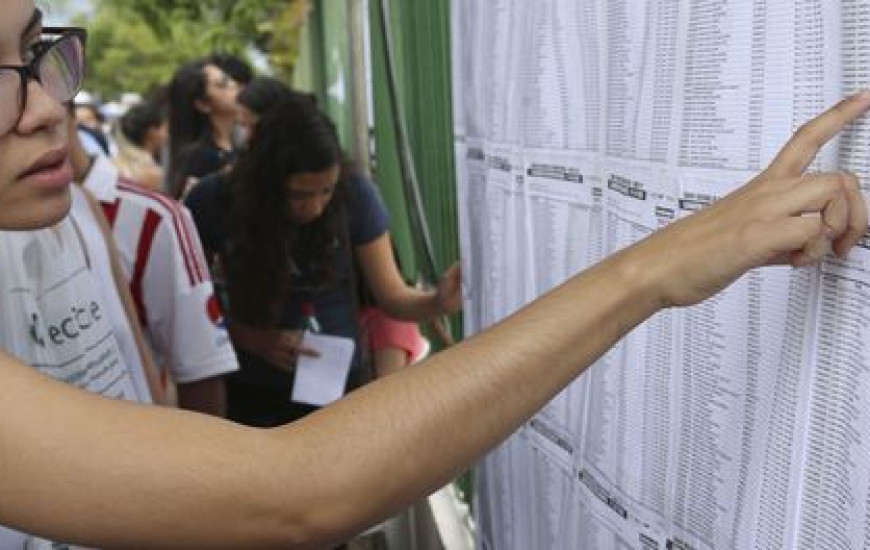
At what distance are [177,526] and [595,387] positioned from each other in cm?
51

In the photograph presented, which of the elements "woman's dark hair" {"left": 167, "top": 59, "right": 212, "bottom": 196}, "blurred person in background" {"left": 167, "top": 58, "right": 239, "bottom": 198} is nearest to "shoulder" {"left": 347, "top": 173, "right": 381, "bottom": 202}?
"blurred person in background" {"left": 167, "top": 58, "right": 239, "bottom": 198}

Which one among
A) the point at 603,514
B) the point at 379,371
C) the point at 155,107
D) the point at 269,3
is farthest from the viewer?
the point at 269,3

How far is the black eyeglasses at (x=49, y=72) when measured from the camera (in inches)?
38.1

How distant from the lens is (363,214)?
252 centimetres

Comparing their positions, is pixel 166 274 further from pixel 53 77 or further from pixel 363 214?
pixel 53 77

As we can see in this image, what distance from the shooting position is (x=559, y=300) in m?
0.81

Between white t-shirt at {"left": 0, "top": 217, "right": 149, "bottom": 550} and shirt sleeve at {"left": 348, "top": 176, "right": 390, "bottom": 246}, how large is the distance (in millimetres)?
1006

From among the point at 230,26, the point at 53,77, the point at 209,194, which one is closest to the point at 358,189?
the point at 209,194

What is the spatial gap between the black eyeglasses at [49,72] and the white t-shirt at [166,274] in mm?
639

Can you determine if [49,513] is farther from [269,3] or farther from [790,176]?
[269,3]

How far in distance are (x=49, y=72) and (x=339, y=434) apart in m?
0.56

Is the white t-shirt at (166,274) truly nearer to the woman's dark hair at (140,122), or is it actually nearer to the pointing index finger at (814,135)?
the pointing index finger at (814,135)

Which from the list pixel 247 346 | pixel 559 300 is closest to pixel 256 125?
pixel 247 346

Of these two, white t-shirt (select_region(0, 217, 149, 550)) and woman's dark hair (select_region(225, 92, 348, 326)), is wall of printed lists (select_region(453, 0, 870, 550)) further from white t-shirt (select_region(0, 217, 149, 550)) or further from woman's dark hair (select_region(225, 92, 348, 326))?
woman's dark hair (select_region(225, 92, 348, 326))
